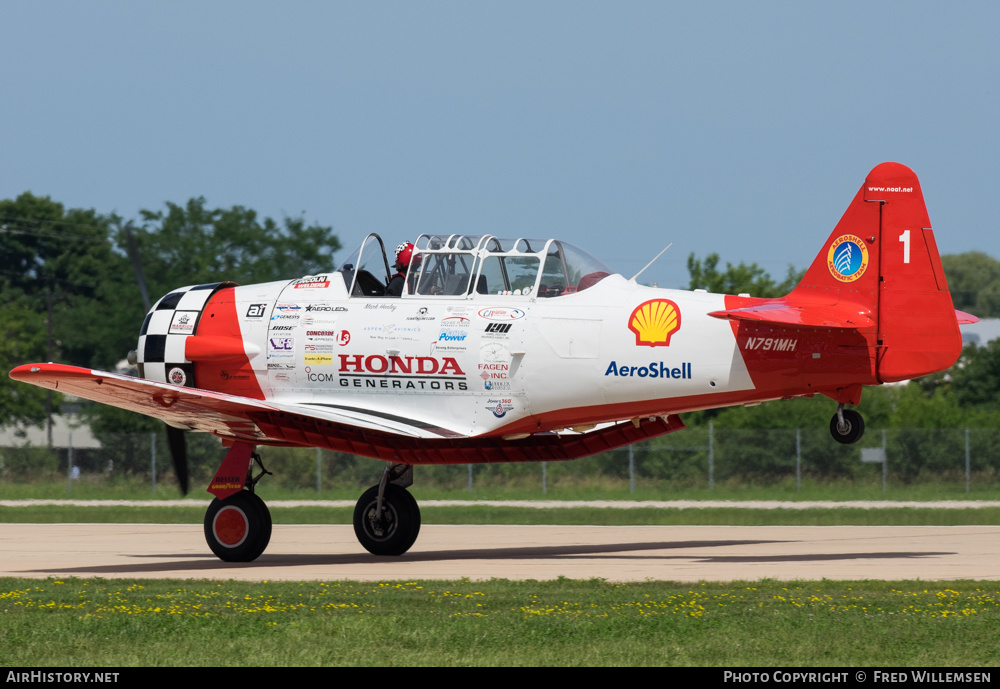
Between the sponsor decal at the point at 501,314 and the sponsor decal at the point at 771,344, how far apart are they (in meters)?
2.98

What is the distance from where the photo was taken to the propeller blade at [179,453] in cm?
1909

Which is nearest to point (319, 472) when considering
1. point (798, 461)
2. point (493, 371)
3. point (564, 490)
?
point (564, 490)

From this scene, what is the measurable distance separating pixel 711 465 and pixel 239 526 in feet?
71.6

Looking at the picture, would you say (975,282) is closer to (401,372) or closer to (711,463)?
(711,463)

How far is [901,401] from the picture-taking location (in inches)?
→ 1884

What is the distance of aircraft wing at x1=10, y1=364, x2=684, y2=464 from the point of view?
655 inches

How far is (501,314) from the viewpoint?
56.7 ft

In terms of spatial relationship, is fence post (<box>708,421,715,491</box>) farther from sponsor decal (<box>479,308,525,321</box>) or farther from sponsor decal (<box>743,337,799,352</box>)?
sponsor decal (<box>743,337,799,352</box>)

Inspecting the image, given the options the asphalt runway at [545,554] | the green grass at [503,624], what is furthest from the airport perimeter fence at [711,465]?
the green grass at [503,624]

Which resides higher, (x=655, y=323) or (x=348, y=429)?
(x=655, y=323)

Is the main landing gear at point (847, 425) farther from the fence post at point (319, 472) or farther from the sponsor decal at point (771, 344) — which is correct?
the fence post at point (319, 472)

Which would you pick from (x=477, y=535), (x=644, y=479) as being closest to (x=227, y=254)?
(x=644, y=479)

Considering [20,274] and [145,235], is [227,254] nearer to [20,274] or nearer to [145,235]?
[145,235]

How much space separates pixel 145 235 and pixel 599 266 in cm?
4823
